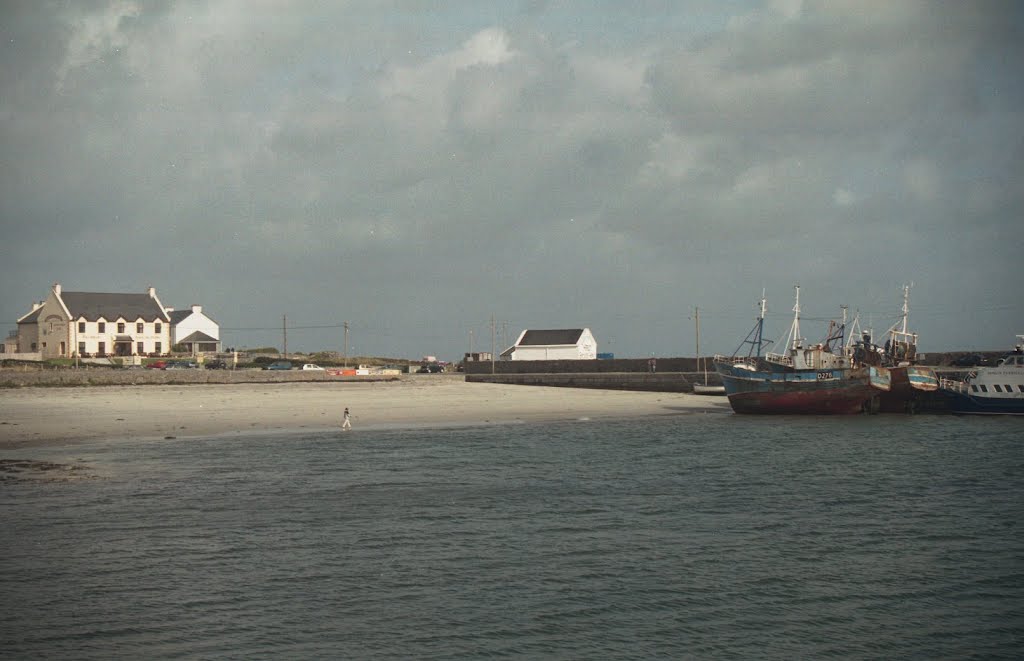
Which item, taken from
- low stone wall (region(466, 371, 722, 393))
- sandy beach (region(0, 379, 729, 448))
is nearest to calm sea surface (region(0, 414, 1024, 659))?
sandy beach (region(0, 379, 729, 448))

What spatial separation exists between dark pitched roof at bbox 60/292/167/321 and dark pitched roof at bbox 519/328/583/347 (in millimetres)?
47422

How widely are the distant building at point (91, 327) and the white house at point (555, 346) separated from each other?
150 ft

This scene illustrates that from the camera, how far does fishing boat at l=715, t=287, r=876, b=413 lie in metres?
58.4

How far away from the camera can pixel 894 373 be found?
61.4m

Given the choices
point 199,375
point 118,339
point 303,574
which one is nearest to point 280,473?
point 303,574

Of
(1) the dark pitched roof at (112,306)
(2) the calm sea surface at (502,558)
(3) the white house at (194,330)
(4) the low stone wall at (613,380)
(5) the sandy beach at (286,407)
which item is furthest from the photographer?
(3) the white house at (194,330)

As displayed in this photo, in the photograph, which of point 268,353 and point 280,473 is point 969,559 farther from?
point 268,353

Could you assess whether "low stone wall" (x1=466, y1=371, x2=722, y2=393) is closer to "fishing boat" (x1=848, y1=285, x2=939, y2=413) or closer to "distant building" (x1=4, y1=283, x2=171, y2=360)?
"fishing boat" (x1=848, y1=285, x2=939, y2=413)

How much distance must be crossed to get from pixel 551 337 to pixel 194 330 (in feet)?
162

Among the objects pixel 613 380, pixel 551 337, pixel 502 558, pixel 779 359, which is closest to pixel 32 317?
pixel 551 337

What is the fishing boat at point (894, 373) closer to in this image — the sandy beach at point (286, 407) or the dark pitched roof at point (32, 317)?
the sandy beach at point (286, 407)

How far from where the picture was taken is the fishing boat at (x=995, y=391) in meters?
58.8

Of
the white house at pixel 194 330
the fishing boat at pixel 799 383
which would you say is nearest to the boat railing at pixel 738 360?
the fishing boat at pixel 799 383

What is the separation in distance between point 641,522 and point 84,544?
40.7 ft
